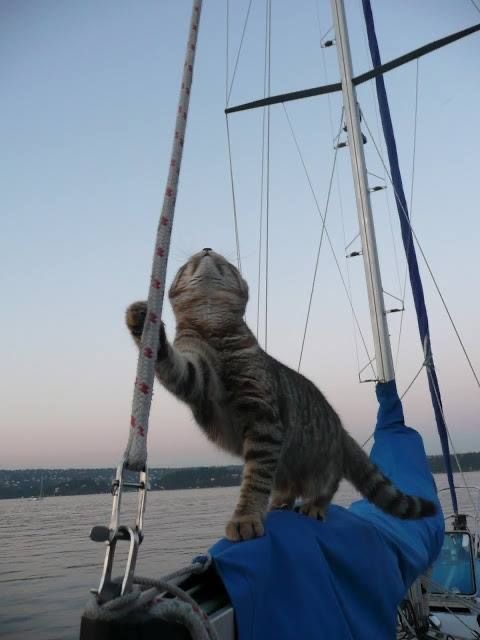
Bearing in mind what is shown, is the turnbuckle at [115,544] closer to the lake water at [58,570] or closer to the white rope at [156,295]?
the white rope at [156,295]

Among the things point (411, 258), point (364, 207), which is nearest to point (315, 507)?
point (364, 207)

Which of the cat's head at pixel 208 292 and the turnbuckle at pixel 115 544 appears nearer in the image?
the turnbuckle at pixel 115 544

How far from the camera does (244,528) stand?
7.92 feet

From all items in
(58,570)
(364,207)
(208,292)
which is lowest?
(58,570)

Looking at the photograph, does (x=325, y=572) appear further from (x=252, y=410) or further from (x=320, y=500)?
(x=320, y=500)

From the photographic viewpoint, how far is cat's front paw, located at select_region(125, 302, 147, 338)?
2.27 metres

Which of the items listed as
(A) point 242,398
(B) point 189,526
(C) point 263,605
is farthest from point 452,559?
(B) point 189,526

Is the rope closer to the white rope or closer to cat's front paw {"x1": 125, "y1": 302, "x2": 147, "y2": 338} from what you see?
the white rope

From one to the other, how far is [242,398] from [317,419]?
84cm

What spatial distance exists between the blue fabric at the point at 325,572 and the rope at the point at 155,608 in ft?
1.45

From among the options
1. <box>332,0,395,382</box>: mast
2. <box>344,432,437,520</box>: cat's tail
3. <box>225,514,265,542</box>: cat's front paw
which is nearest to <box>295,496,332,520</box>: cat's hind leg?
<box>344,432,437,520</box>: cat's tail

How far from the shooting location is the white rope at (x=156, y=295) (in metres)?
1.56

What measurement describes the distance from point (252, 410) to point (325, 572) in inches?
37.4

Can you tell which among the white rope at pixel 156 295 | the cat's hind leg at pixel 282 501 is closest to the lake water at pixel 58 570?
the cat's hind leg at pixel 282 501
